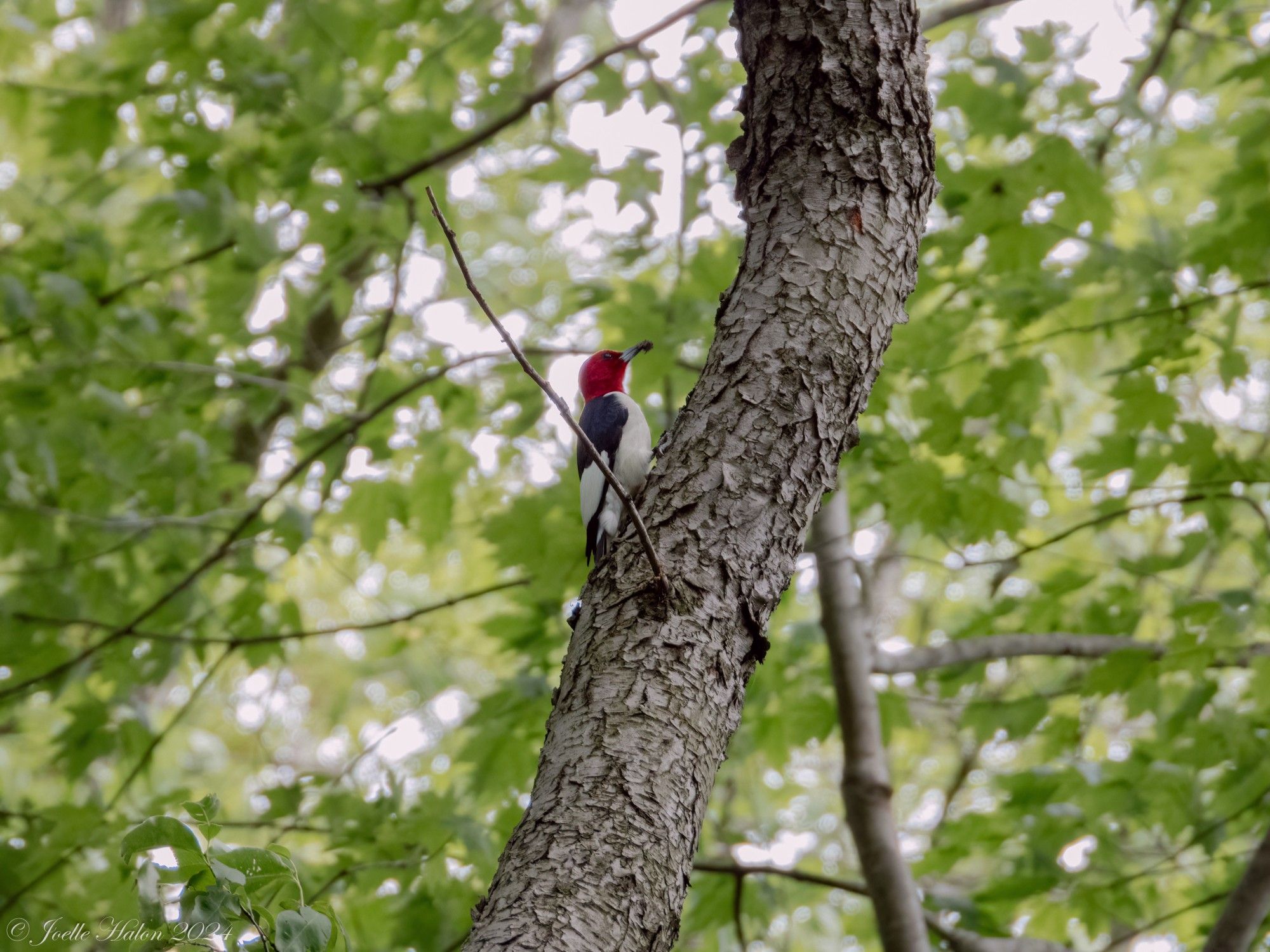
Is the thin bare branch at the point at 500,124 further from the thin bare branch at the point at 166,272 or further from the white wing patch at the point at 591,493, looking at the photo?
the white wing patch at the point at 591,493

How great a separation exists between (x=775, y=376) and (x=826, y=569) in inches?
89.0

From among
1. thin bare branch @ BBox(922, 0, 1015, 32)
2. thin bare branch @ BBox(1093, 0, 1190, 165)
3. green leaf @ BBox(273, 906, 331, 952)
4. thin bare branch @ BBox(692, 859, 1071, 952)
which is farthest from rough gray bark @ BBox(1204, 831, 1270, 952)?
thin bare branch @ BBox(922, 0, 1015, 32)

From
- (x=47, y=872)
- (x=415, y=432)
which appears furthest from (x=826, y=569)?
(x=47, y=872)

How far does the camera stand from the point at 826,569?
13.4ft

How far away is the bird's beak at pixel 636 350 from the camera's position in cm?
394

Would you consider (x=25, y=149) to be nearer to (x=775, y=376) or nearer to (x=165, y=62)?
(x=165, y=62)

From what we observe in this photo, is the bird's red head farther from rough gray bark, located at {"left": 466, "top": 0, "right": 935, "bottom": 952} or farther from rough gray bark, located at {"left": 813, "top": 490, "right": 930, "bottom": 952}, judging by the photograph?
rough gray bark, located at {"left": 466, "top": 0, "right": 935, "bottom": 952}

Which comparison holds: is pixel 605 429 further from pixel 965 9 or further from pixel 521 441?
pixel 965 9

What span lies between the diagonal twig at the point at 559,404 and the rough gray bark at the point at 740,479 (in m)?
0.09

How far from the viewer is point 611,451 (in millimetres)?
4188

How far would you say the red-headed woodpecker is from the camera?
3.84 metres

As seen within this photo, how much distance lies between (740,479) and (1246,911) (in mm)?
2234

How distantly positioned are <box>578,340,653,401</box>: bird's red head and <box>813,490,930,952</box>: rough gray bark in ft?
4.02

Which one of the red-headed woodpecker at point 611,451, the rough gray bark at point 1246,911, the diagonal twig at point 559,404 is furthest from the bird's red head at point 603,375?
the rough gray bark at point 1246,911
